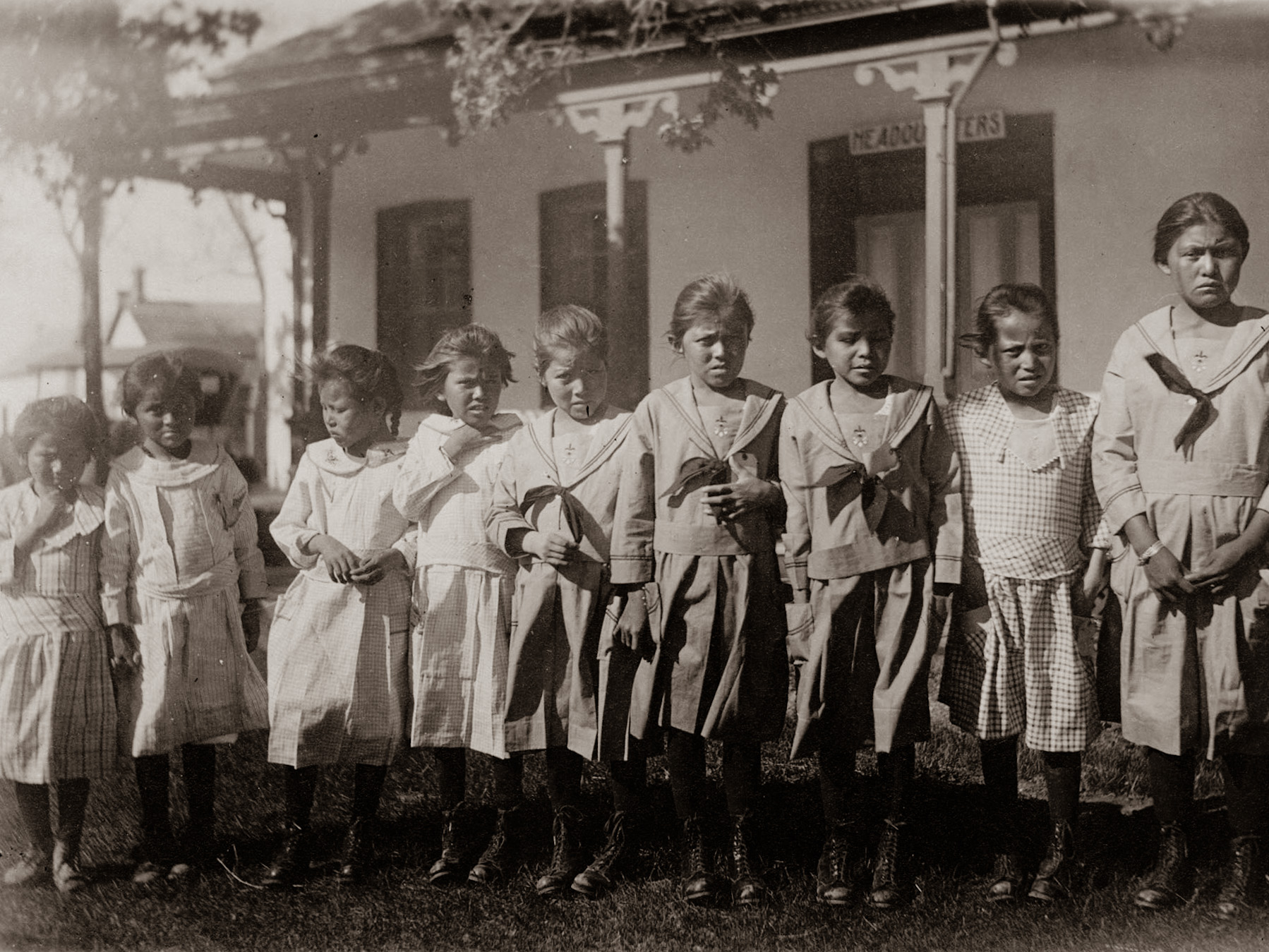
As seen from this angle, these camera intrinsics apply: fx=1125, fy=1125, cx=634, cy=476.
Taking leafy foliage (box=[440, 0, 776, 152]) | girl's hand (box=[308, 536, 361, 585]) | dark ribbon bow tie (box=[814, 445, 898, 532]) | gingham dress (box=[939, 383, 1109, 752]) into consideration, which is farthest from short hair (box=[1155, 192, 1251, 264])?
leafy foliage (box=[440, 0, 776, 152])

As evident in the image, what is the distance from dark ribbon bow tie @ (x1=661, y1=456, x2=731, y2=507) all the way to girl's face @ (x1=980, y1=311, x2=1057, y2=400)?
2.76 ft

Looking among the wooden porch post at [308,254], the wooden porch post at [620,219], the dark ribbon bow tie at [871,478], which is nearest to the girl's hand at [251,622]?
the dark ribbon bow tie at [871,478]

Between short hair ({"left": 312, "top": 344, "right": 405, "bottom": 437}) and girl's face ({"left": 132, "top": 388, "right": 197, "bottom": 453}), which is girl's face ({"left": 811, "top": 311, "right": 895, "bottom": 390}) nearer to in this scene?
short hair ({"left": 312, "top": 344, "right": 405, "bottom": 437})

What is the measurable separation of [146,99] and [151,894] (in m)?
4.73

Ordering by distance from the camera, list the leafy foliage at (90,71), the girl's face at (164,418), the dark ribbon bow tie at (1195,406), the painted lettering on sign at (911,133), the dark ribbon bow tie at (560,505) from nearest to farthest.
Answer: the dark ribbon bow tie at (1195,406), the dark ribbon bow tie at (560,505), the girl's face at (164,418), the leafy foliage at (90,71), the painted lettering on sign at (911,133)

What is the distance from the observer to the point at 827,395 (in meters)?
3.26

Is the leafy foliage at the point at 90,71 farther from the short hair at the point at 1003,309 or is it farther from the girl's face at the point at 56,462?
the short hair at the point at 1003,309

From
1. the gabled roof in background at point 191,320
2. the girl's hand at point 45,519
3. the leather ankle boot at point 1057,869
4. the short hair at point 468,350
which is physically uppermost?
the gabled roof in background at point 191,320

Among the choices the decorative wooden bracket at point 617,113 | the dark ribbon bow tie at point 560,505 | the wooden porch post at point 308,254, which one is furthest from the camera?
the wooden porch post at point 308,254

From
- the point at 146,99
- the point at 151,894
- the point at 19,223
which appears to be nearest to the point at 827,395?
the point at 151,894

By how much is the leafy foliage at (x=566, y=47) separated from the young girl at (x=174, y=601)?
2.80 meters

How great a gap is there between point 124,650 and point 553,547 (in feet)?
4.67

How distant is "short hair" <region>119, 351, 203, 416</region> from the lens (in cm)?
356

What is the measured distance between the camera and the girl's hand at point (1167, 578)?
9.84 ft
